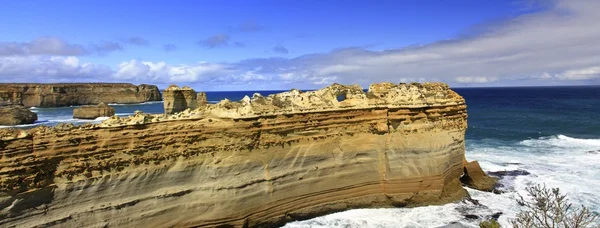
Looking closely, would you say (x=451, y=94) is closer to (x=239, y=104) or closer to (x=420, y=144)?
(x=420, y=144)

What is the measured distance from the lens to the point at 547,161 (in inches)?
983

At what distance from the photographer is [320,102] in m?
15.7

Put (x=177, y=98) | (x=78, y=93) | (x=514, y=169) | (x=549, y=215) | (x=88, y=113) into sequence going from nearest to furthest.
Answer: (x=549, y=215) → (x=177, y=98) → (x=514, y=169) → (x=88, y=113) → (x=78, y=93)

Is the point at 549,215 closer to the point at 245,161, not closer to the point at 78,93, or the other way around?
the point at 245,161

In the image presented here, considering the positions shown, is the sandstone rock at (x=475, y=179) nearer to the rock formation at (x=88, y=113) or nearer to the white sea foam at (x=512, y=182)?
the white sea foam at (x=512, y=182)

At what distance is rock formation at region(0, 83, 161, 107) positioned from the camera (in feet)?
245

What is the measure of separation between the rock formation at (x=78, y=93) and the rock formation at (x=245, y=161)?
6494 cm

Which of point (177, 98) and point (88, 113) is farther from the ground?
point (177, 98)

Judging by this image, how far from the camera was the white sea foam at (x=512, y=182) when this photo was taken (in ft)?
50.2

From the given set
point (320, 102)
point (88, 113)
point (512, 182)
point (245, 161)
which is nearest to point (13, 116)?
point (88, 113)

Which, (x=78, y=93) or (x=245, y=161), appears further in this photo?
(x=78, y=93)

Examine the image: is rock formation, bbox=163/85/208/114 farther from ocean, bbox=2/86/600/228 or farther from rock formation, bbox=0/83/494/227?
ocean, bbox=2/86/600/228

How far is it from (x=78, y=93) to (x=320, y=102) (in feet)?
273

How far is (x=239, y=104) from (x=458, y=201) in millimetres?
10900
